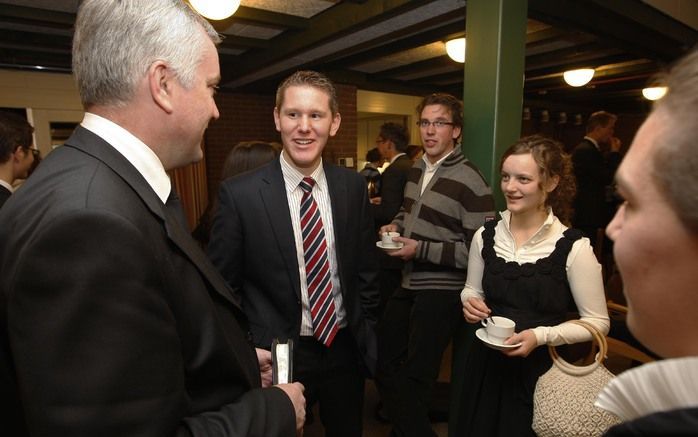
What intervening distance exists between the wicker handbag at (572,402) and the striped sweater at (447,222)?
846 mm

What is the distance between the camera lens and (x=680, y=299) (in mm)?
515

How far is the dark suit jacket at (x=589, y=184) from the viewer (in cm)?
425

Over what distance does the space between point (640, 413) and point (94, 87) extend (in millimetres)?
1051

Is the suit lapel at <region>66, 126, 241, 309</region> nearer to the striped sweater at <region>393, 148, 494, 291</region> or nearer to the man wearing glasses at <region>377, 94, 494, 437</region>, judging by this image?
the man wearing glasses at <region>377, 94, 494, 437</region>

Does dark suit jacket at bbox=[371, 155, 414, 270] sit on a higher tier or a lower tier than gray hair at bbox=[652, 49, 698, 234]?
lower

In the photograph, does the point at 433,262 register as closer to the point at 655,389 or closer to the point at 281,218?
the point at 281,218

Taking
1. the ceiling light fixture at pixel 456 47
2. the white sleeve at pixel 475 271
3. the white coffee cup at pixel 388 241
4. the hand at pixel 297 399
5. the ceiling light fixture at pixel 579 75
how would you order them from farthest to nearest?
1. the ceiling light fixture at pixel 579 75
2. the ceiling light fixture at pixel 456 47
3. the white coffee cup at pixel 388 241
4. the white sleeve at pixel 475 271
5. the hand at pixel 297 399

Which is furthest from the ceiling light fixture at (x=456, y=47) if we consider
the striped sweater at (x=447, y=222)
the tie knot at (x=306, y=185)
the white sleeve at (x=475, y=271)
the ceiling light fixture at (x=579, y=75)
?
the tie knot at (x=306, y=185)

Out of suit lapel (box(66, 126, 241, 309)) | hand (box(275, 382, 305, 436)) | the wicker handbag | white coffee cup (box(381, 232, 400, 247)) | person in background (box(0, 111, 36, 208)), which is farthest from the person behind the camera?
person in background (box(0, 111, 36, 208))

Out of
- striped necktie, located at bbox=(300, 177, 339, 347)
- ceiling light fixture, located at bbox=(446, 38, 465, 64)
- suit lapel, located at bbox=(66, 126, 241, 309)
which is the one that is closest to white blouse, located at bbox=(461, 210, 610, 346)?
striped necktie, located at bbox=(300, 177, 339, 347)

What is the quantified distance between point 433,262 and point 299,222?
87 centimetres

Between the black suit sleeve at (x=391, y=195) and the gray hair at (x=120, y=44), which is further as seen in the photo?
the black suit sleeve at (x=391, y=195)

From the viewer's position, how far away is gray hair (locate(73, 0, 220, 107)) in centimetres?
77

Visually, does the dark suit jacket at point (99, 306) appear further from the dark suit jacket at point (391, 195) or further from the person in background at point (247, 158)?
the dark suit jacket at point (391, 195)
